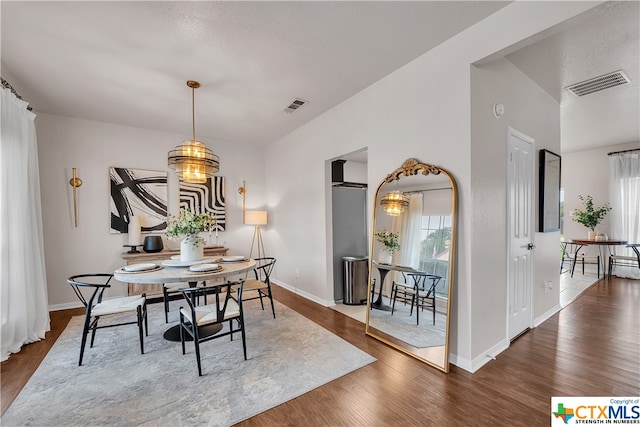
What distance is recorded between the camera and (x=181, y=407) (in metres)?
1.92

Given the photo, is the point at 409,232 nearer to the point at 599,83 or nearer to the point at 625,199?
the point at 599,83

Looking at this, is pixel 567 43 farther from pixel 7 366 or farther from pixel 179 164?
pixel 7 366

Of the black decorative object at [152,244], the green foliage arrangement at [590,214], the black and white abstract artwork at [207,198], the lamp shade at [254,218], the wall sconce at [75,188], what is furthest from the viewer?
the green foliage arrangement at [590,214]

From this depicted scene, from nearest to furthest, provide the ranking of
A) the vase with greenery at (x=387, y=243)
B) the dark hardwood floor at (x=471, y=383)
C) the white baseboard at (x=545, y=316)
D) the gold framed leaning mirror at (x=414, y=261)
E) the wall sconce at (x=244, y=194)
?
1. the dark hardwood floor at (x=471, y=383)
2. the gold framed leaning mirror at (x=414, y=261)
3. the vase with greenery at (x=387, y=243)
4. the white baseboard at (x=545, y=316)
5. the wall sconce at (x=244, y=194)

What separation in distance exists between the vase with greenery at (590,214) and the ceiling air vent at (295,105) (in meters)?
6.70

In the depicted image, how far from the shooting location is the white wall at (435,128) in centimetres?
215

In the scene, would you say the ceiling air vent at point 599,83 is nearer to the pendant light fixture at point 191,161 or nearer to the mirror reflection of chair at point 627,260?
the mirror reflection of chair at point 627,260

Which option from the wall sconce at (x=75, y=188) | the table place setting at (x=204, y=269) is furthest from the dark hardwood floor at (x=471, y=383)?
the wall sconce at (x=75, y=188)

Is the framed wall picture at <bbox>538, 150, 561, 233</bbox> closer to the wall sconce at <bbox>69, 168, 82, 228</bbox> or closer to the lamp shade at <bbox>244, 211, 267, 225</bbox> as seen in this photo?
the lamp shade at <bbox>244, 211, 267, 225</bbox>

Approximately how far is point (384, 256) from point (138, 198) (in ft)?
13.6

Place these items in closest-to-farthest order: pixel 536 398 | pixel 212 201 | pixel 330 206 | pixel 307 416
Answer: pixel 307 416 < pixel 536 398 < pixel 330 206 < pixel 212 201

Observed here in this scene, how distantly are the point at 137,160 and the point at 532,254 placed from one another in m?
5.93

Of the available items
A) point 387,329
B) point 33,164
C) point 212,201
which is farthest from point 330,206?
point 33,164

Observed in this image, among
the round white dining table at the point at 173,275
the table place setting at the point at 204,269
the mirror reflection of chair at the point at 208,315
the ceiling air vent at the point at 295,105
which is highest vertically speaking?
the ceiling air vent at the point at 295,105
